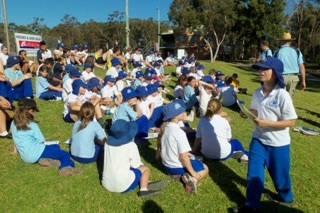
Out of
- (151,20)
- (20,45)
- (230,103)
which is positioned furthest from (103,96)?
(151,20)

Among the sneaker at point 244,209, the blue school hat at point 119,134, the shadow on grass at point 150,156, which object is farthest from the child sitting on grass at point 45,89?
the sneaker at point 244,209

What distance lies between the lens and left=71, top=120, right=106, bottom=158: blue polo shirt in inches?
183

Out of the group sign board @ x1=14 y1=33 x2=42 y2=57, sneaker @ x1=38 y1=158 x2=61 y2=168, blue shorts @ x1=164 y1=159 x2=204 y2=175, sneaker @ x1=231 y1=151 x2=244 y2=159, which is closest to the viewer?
blue shorts @ x1=164 y1=159 x2=204 y2=175

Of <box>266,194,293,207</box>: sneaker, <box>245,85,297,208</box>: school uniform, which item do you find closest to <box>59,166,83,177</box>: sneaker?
<box>245,85,297,208</box>: school uniform

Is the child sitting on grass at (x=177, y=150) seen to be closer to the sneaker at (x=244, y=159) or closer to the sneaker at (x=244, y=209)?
the sneaker at (x=244, y=209)

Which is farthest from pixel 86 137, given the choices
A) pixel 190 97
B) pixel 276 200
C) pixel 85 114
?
pixel 190 97

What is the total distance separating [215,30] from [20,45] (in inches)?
1136

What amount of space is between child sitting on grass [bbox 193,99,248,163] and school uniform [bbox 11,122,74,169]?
2318 mm

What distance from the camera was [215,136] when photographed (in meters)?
4.77

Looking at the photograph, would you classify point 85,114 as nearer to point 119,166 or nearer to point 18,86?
point 119,166

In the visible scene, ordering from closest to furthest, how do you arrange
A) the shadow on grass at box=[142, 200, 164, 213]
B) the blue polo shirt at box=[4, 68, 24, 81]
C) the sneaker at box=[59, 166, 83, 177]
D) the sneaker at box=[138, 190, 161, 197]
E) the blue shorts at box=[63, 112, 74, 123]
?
the shadow on grass at box=[142, 200, 164, 213], the sneaker at box=[138, 190, 161, 197], the sneaker at box=[59, 166, 83, 177], the blue shorts at box=[63, 112, 74, 123], the blue polo shirt at box=[4, 68, 24, 81]

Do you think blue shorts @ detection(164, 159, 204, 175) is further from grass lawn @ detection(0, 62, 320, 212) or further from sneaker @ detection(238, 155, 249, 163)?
sneaker @ detection(238, 155, 249, 163)

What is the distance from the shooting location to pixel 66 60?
1347 cm

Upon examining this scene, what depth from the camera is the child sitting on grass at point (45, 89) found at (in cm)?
906
